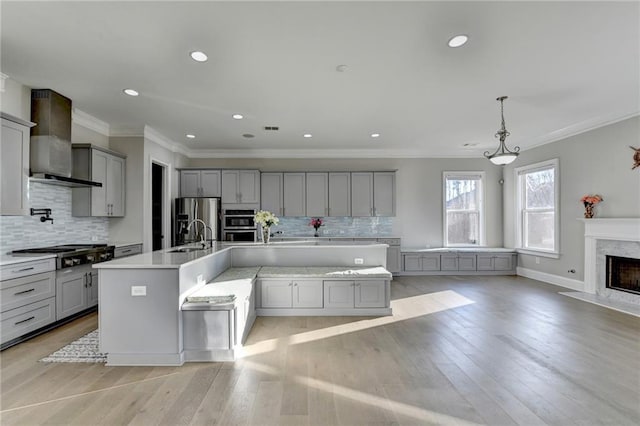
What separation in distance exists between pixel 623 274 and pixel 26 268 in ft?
25.5

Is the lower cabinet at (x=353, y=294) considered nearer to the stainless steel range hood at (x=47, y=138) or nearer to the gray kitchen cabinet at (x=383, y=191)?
the gray kitchen cabinet at (x=383, y=191)

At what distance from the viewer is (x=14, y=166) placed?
122 inches

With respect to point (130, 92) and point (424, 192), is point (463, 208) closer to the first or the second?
point (424, 192)

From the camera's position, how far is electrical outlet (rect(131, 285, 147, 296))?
2570 mm

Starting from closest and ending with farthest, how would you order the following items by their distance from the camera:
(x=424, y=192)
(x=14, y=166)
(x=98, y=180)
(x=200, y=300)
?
(x=200, y=300) < (x=14, y=166) < (x=98, y=180) < (x=424, y=192)

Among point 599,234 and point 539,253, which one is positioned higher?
point 599,234

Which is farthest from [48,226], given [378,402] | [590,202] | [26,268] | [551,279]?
[551,279]

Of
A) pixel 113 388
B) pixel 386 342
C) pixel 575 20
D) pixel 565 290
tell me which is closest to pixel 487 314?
pixel 386 342

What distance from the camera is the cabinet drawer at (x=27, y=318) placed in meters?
2.82

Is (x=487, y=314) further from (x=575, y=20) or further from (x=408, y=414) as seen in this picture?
(x=575, y=20)

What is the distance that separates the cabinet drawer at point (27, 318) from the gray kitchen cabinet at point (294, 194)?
13.5 ft

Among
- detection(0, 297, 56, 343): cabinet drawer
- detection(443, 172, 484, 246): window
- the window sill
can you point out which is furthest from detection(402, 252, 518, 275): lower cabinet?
detection(0, 297, 56, 343): cabinet drawer

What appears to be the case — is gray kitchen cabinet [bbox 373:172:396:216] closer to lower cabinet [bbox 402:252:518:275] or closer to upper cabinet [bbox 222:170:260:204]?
lower cabinet [bbox 402:252:518:275]

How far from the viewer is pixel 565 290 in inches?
198
